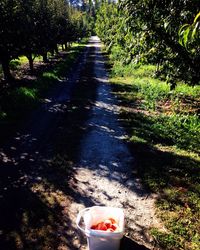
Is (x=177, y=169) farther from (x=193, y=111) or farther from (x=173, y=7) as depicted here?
(x=193, y=111)

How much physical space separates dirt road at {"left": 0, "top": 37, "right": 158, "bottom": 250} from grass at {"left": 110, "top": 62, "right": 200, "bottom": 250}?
359 mm

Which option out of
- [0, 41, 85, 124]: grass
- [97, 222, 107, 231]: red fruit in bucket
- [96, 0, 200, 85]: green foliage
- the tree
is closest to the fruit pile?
[97, 222, 107, 231]: red fruit in bucket

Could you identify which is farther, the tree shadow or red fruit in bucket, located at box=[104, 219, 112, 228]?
the tree shadow

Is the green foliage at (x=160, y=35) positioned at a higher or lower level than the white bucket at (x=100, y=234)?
higher

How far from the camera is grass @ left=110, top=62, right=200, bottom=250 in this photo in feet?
18.7

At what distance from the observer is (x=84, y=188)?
6977 millimetres

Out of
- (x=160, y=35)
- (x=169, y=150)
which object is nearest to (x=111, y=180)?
(x=169, y=150)

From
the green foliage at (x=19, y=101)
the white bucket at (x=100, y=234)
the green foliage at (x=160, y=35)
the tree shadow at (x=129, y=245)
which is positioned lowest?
the tree shadow at (x=129, y=245)

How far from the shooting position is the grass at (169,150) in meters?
5.70

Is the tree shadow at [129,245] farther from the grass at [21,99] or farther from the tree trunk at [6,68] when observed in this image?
the tree trunk at [6,68]

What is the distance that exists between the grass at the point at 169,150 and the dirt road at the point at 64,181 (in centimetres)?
36

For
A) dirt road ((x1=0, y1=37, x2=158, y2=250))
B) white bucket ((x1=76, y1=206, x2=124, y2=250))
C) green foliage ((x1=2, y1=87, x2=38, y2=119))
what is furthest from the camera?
green foliage ((x1=2, y1=87, x2=38, y2=119))

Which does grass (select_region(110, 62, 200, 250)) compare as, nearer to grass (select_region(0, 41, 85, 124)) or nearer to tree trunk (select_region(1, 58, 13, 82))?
grass (select_region(0, 41, 85, 124))

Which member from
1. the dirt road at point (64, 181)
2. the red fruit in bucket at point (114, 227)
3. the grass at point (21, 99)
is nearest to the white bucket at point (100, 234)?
the red fruit in bucket at point (114, 227)
